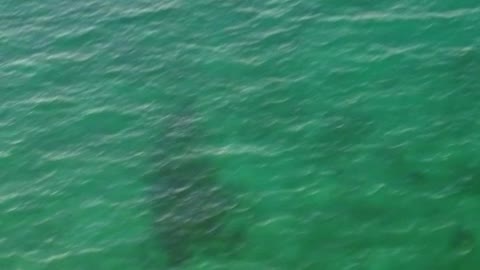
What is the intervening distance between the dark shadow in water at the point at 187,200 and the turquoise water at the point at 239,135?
10cm

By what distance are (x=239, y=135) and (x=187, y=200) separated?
6544 millimetres

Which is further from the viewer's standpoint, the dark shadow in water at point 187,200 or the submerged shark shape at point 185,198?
the submerged shark shape at point 185,198

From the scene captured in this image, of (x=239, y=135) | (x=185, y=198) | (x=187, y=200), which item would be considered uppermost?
(x=239, y=135)

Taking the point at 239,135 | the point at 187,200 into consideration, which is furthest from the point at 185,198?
the point at 239,135

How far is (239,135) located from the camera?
2462 inches

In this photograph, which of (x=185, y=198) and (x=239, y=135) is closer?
(x=185, y=198)

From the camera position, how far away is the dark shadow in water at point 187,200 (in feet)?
183

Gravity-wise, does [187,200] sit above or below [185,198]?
below

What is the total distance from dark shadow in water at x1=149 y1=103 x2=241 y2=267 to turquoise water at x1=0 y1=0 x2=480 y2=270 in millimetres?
96

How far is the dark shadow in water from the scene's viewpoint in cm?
5575

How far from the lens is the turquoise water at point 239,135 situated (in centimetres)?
5569

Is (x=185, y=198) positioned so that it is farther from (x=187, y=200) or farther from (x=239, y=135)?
(x=239, y=135)

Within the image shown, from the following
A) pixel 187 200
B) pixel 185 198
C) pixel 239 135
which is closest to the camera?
pixel 187 200

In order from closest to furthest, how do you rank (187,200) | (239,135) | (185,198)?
(187,200)
(185,198)
(239,135)
